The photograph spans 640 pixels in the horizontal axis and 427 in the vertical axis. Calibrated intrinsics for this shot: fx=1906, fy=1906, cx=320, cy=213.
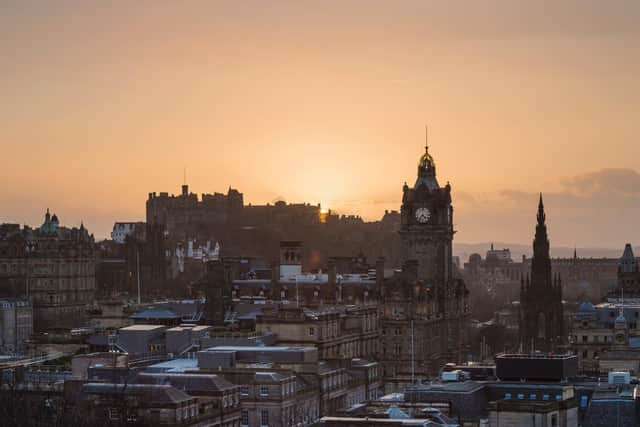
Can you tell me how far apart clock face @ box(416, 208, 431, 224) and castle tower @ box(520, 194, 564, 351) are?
12.1m

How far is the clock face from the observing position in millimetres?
177250

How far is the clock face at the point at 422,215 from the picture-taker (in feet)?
582

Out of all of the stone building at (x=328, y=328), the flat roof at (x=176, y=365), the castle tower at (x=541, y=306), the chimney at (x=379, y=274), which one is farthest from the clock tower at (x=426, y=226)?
the flat roof at (x=176, y=365)

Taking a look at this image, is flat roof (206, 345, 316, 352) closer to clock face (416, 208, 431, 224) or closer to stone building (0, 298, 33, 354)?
stone building (0, 298, 33, 354)

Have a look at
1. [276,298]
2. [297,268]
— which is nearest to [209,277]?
[276,298]

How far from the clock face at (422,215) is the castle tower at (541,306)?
39.6 feet

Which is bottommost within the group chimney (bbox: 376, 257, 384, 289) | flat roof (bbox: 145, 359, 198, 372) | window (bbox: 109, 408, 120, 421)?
window (bbox: 109, 408, 120, 421)

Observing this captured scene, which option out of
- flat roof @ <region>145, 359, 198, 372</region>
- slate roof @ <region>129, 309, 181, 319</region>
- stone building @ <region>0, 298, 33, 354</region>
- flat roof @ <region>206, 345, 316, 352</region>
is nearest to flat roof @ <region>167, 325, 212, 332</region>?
flat roof @ <region>206, 345, 316, 352</region>

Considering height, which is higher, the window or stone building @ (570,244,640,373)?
stone building @ (570,244,640,373)

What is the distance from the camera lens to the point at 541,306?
589 feet

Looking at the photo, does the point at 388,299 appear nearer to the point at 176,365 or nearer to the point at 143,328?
the point at 143,328

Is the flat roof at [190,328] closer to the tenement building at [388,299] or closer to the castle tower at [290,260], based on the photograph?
the tenement building at [388,299]

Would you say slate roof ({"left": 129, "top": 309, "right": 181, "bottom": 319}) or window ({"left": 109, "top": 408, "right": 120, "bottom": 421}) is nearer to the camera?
window ({"left": 109, "top": 408, "right": 120, "bottom": 421})

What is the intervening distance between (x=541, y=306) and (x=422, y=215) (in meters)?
14.2
